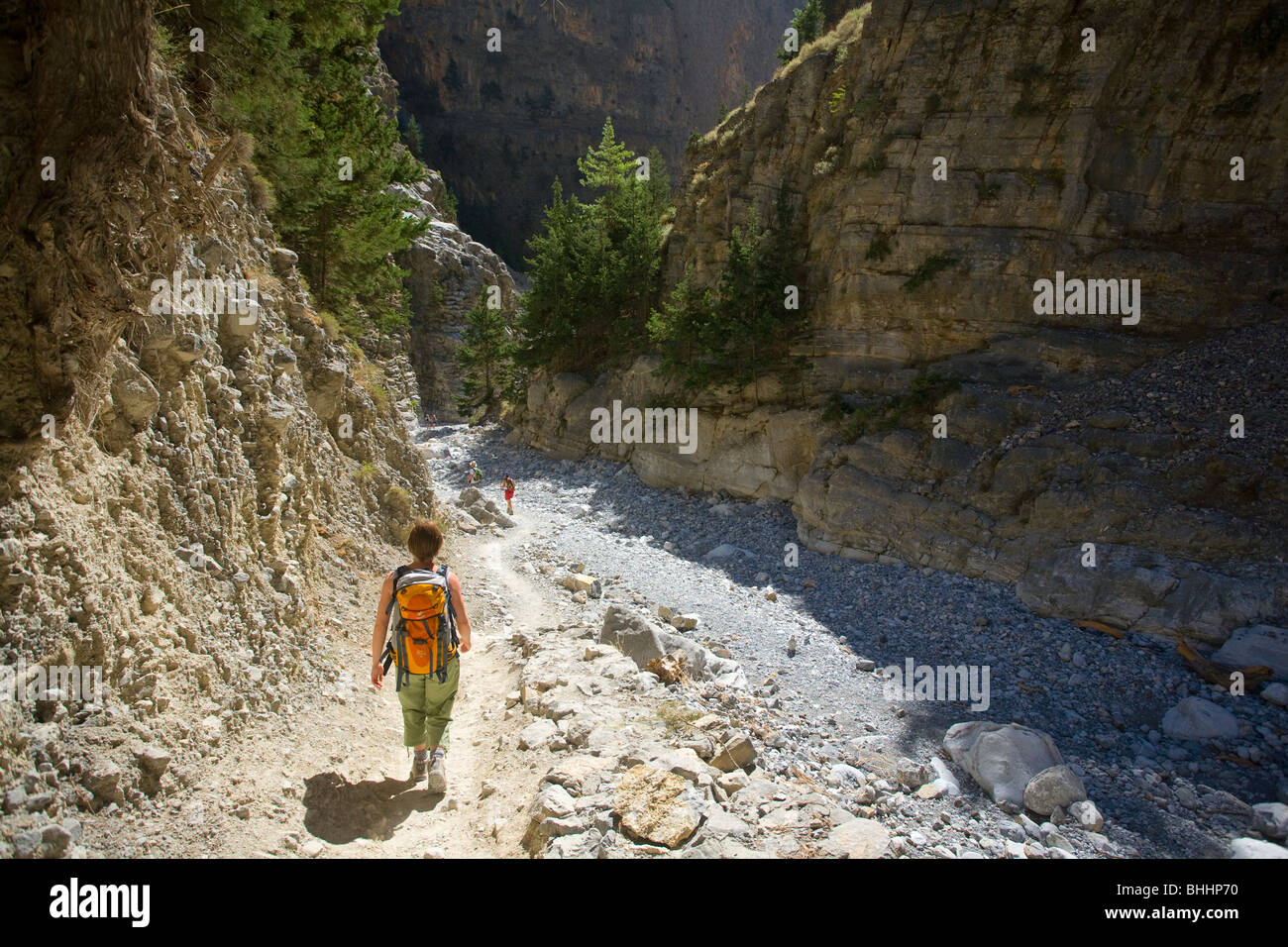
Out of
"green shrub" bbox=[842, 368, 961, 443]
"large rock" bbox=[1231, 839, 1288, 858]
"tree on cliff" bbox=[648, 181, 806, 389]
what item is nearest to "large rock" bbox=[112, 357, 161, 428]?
"large rock" bbox=[1231, 839, 1288, 858]

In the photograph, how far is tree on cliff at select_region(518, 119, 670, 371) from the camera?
24.6m

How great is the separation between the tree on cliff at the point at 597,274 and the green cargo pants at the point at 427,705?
20.7m

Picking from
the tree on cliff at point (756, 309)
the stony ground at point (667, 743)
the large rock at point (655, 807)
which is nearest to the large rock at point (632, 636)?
the stony ground at point (667, 743)

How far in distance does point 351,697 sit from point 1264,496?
15138mm

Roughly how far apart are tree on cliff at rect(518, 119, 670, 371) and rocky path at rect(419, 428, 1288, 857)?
11167mm

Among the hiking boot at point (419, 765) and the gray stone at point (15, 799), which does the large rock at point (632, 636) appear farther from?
the gray stone at point (15, 799)

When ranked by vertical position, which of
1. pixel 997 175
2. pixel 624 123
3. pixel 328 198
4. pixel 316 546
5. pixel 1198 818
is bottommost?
pixel 1198 818

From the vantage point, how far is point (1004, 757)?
6.91 metres

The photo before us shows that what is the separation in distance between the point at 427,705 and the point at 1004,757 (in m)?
6.35

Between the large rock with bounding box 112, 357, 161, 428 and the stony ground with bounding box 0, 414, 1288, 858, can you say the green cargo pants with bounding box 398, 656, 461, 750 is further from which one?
the large rock with bounding box 112, 357, 161, 428

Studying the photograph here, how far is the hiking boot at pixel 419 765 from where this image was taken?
472cm

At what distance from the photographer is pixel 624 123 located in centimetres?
7100
